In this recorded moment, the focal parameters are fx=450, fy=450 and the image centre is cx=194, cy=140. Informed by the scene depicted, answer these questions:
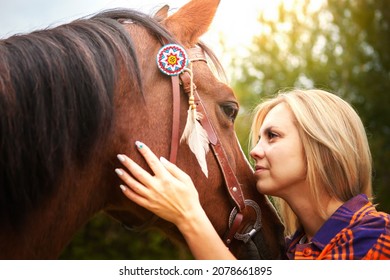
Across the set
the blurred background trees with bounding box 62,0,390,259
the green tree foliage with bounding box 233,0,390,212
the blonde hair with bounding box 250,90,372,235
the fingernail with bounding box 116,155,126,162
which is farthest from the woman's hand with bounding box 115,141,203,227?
the green tree foliage with bounding box 233,0,390,212

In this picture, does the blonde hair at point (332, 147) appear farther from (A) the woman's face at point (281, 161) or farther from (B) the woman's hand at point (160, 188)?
(B) the woman's hand at point (160, 188)

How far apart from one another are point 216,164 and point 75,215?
522 millimetres

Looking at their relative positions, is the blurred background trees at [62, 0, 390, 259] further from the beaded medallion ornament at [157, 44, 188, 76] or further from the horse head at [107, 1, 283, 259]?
the beaded medallion ornament at [157, 44, 188, 76]

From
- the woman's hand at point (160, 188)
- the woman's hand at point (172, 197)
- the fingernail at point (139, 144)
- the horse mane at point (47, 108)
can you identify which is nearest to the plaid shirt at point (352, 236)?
the woman's hand at point (172, 197)

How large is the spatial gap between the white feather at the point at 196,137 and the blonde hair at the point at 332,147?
0.44 metres

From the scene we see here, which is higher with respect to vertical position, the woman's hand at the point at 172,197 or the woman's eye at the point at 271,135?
the woman's eye at the point at 271,135

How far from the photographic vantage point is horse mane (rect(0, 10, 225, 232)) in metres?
1.24

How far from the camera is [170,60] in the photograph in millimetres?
1519

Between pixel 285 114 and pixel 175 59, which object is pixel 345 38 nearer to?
pixel 285 114

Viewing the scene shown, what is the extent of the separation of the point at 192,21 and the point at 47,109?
649 millimetres

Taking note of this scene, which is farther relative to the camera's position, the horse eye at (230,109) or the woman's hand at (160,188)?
the horse eye at (230,109)

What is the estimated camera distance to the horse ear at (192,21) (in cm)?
163

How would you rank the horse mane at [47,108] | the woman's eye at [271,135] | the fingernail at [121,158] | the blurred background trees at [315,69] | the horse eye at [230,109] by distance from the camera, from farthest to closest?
the blurred background trees at [315,69] → the woman's eye at [271,135] → the horse eye at [230,109] → the fingernail at [121,158] → the horse mane at [47,108]

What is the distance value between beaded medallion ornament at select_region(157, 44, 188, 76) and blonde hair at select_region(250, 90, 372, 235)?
562 millimetres
